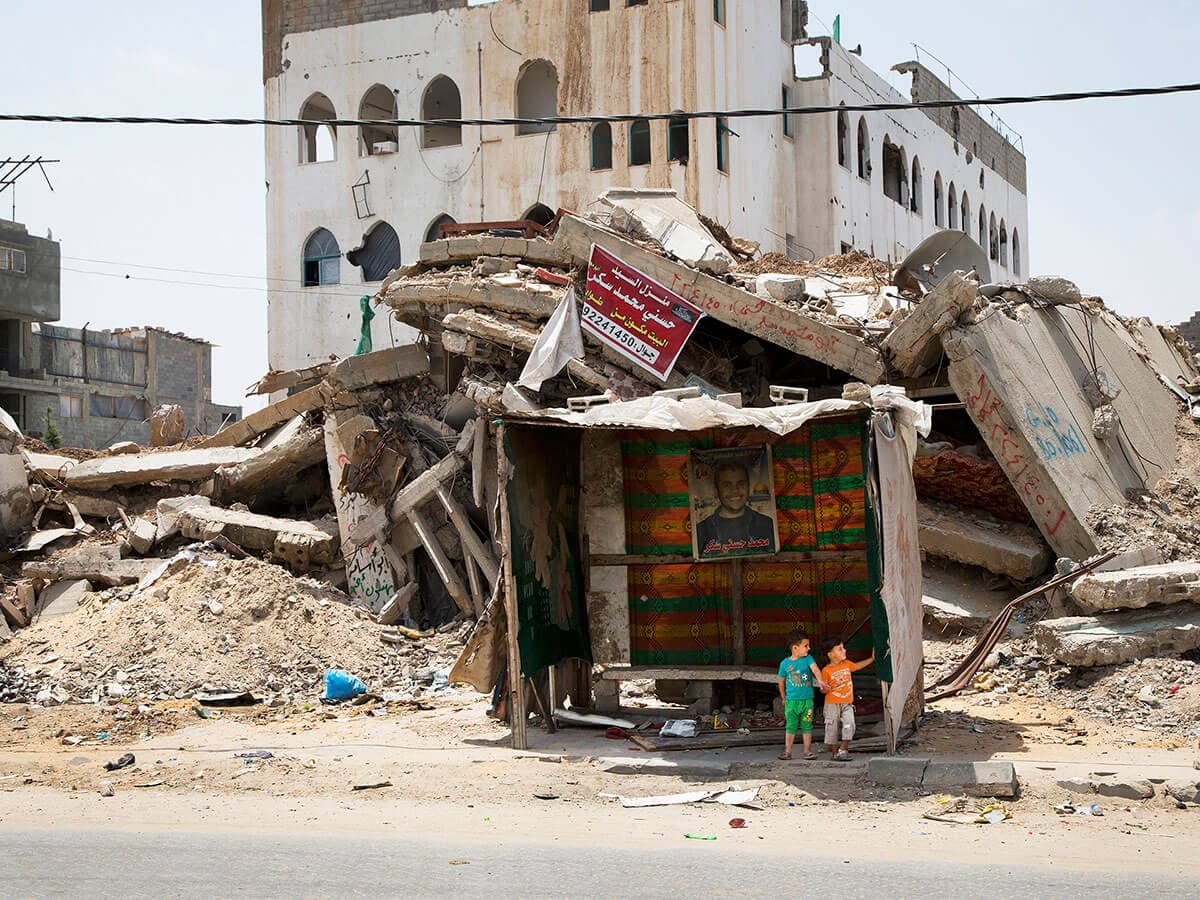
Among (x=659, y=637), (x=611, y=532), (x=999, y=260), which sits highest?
(x=999, y=260)

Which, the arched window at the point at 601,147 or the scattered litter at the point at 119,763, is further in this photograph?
the arched window at the point at 601,147

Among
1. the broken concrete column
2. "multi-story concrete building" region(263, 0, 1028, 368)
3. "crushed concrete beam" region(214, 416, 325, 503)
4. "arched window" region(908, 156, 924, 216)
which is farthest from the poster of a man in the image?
"arched window" region(908, 156, 924, 216)

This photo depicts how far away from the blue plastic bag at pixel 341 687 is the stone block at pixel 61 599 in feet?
12.9

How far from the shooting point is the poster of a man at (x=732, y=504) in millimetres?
9820

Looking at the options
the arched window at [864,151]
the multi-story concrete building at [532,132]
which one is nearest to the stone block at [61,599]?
the multi-story concrete building at [532,132]

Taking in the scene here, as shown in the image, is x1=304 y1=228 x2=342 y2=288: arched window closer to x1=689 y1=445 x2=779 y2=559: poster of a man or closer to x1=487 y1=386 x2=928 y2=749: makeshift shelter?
x1=487 y1=386 x2=928 y2=749: makeshift shelter

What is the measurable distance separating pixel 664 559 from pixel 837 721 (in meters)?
2.05

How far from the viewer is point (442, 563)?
47.0 feet

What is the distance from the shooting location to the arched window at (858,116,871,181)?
34.8 m

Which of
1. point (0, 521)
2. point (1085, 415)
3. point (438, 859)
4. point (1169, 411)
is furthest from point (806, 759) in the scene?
point (0, 521)

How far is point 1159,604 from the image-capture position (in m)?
10.5

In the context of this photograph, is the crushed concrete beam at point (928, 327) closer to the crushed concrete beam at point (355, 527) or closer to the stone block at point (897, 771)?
the stone block at point (897, 771)

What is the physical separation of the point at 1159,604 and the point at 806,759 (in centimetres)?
368

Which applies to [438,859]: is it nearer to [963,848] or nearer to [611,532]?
[963,848]
